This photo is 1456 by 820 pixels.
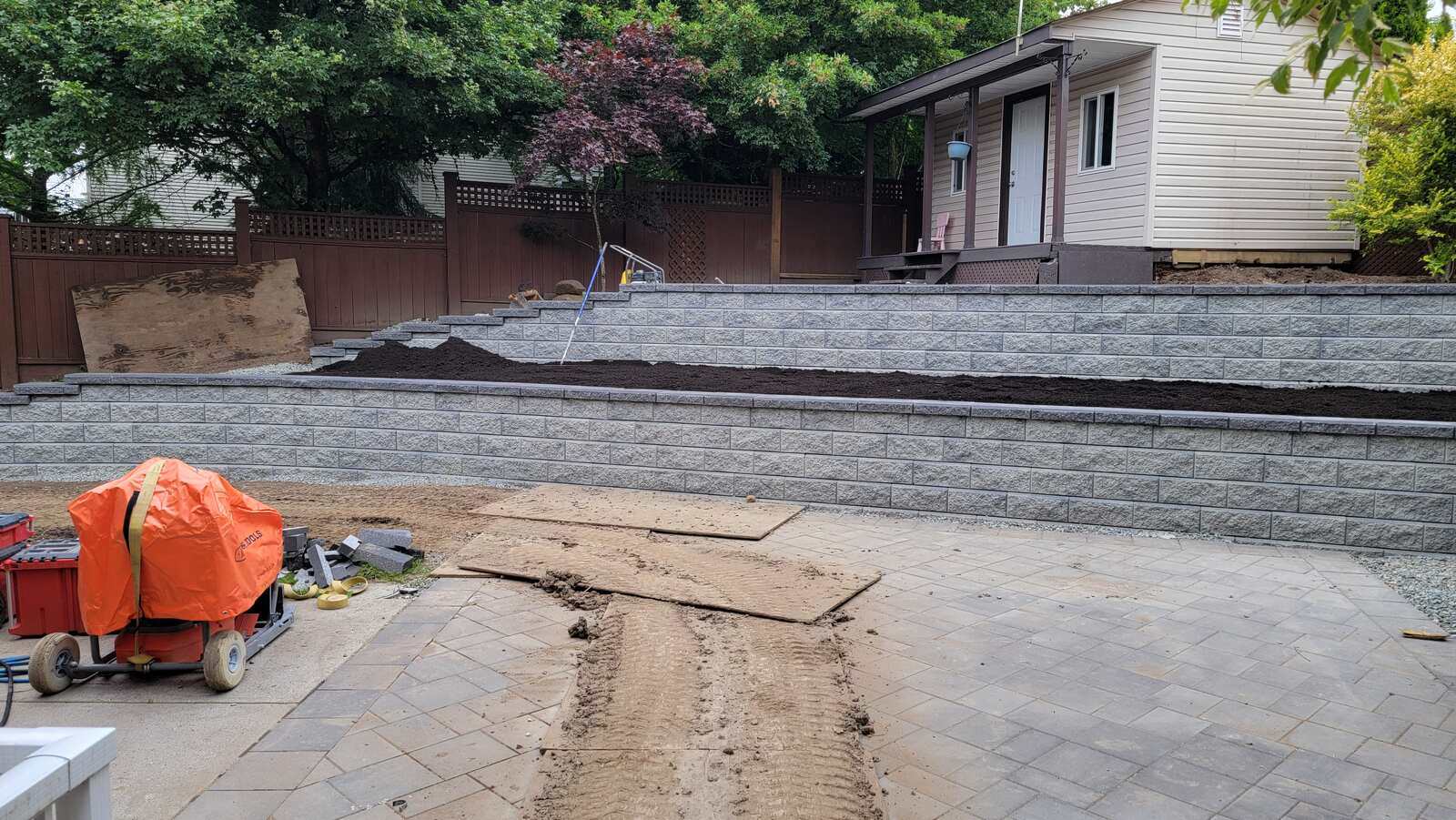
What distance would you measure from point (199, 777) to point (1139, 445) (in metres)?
5.97

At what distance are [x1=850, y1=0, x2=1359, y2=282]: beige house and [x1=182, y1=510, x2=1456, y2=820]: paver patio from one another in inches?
281

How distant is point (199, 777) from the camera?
3250 mm

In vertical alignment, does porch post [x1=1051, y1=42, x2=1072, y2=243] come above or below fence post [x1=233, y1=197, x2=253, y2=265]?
above

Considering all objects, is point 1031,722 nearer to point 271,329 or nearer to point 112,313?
point 271,329

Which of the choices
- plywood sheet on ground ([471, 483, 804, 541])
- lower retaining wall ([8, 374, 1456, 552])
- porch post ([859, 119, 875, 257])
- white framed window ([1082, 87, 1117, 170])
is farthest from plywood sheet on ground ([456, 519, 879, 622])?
porch post ([859, 119, 875, 257])

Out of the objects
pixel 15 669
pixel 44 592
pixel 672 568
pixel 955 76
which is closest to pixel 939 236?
pixel 955 76

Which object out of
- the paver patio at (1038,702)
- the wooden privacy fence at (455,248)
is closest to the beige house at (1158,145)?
the wooden privacy fence at (455,248)

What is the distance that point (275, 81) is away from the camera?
1078 centimetres

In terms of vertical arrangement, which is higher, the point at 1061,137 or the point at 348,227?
the point at 1061,137

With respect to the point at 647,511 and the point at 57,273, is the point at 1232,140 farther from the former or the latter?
the point at 57,273

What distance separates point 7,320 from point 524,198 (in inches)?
263

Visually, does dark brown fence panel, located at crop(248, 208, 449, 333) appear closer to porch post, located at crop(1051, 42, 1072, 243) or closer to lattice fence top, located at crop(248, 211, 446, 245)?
lattice fence top, located at crop(248, 211, 446, 245)

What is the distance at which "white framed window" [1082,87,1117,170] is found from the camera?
12.8m

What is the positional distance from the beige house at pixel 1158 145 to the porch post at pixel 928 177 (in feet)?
1.99
